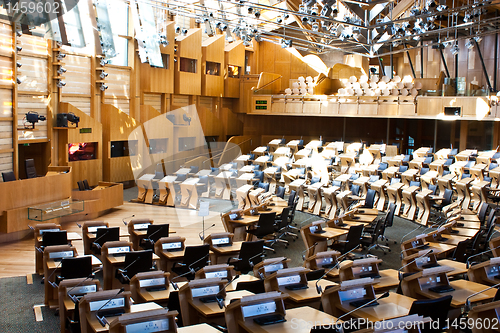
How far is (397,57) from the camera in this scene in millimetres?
26828

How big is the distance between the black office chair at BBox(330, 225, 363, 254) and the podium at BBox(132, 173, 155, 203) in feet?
24.9

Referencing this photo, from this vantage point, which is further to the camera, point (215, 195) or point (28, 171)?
point (215, 195)

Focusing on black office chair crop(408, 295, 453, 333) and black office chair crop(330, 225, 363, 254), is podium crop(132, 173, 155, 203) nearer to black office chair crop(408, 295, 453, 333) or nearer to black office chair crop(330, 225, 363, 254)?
black office chair crop(330, 225, 363, 254)

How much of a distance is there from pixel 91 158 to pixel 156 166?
98.7 inches

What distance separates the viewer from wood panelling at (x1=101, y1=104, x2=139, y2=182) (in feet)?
55.7

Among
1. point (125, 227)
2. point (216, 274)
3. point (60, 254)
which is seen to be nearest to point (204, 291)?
point (216, 274)

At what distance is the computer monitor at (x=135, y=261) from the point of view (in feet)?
21.8

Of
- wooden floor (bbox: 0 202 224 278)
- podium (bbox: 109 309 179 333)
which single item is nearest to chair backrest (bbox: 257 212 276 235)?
wooden floor (bbox: 0 202 224 278)

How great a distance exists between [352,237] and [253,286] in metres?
3.43

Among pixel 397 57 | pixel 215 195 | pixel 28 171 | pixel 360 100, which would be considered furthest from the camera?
pixel 397 57

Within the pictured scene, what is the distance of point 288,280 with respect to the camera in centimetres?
559

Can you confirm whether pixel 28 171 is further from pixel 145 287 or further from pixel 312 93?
pixel 312 93

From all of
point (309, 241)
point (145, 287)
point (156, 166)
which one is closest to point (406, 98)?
point (156, 166)

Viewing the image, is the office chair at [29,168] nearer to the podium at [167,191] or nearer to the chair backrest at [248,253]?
the podium at [167,191]
